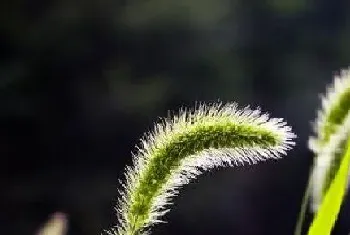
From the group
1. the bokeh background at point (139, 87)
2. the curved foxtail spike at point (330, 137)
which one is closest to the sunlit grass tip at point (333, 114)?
the curved foxtail spike at point (330, 137)

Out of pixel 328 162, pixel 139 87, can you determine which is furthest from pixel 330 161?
pixel 139 87

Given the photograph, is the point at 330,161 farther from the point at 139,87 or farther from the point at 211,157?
the point at 139,87

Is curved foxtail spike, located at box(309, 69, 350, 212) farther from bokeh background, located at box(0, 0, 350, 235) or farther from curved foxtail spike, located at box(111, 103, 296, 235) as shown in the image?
bokeh background, located at box(0, 0, 350, 235)

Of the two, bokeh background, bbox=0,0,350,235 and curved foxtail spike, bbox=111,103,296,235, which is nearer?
curved foxtail spike, bbox=111,103,296,235

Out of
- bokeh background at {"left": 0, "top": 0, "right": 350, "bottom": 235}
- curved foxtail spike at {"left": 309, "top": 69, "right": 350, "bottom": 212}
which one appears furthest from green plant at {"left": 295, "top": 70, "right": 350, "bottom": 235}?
bokeh background at {"left": 0, "top": 0, "right": 350, "bottom": 235}

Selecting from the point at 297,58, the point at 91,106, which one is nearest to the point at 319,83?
the point at 297,58

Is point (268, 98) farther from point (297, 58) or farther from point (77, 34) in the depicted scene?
point (77, 34)

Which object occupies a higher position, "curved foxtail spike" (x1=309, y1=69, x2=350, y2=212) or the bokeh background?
"curved foxtail spike" (x1=309, y1=69, x2=350, y2=212)
